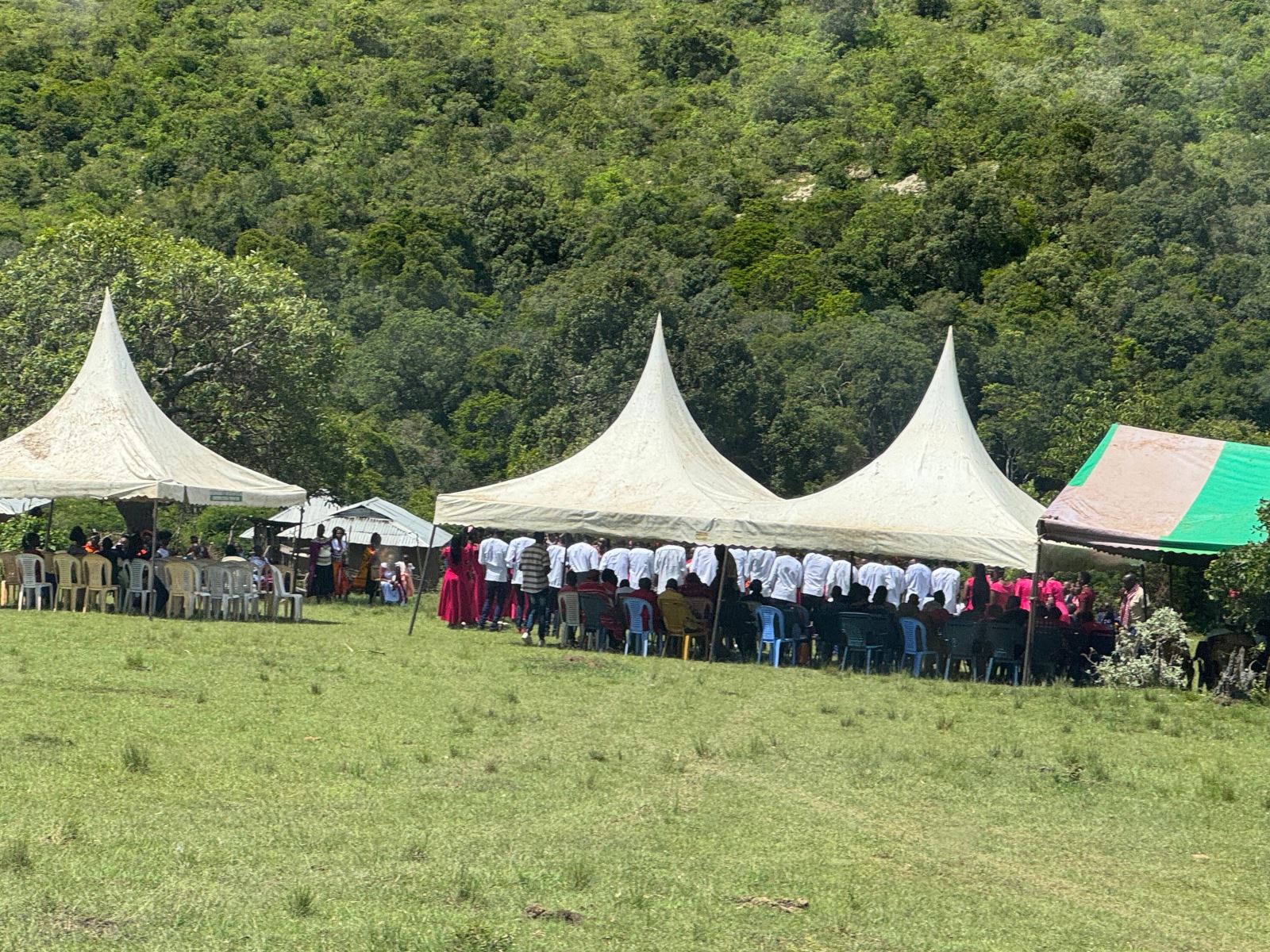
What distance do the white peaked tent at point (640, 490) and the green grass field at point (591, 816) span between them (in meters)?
4.64

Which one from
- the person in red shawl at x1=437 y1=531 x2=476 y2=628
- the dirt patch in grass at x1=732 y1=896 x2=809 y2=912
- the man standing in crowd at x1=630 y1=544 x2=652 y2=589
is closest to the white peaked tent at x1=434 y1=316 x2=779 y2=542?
the man standing in crowd at x1=630 y1=544 x2=652 y2=589

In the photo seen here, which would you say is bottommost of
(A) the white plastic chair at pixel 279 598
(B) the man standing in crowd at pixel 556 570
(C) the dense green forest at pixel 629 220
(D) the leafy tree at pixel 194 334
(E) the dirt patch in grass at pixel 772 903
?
(E) the dirt patch in grass at pixel 772 903

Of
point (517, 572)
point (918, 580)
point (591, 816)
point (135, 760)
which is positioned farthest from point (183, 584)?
point (591, 816)

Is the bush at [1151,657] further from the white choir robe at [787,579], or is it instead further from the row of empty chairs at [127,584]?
the row of empty chairs at [127,584]

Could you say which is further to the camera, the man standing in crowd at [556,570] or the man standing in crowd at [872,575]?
the man standing in crowd at [872,575]

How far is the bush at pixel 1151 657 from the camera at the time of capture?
1941 cm

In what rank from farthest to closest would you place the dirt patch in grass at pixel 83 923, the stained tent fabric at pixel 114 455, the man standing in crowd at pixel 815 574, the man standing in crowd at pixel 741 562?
the man standing in crowd at pixel 741 562
the man standing in crowd at pixel 815 574
the stained tent fabric at pixel 114 455
the dirt patch in grass at pixel 83 923

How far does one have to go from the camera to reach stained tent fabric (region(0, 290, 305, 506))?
73.4 ft

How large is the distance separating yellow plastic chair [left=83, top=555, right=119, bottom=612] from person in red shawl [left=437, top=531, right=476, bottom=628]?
4590mm

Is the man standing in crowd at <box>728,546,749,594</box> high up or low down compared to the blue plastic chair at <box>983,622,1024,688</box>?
up

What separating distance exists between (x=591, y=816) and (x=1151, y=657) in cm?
1155

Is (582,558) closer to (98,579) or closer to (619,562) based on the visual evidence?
(619,562)

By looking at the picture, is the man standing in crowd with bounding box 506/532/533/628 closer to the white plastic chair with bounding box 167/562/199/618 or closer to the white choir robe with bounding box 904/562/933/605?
the white plastic chair with bounding box 167/562/199/618

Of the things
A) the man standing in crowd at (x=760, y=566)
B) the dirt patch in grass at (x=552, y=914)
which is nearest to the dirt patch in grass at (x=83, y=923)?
the dirt patch in grass at (x=552, y=914)
